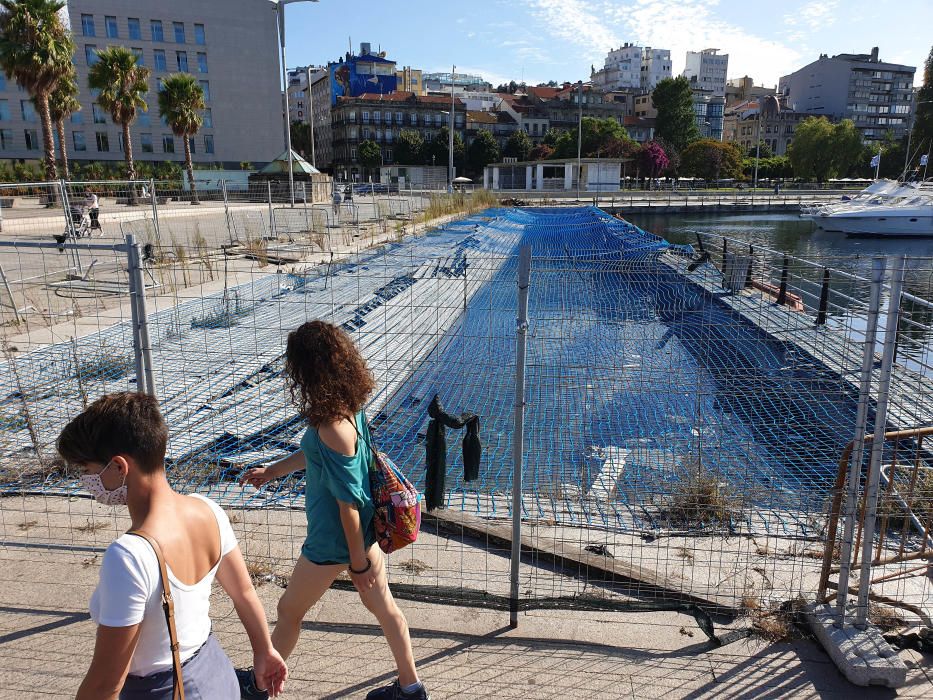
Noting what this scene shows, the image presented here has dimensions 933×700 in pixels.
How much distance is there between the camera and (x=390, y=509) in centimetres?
268

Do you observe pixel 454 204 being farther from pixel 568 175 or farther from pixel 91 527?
pixel 568 175

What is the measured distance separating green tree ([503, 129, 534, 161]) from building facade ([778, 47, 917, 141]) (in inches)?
2539

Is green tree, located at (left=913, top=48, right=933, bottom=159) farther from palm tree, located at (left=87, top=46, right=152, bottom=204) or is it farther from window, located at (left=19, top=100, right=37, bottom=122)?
window, located at (left=19, top=100, right=37, bottom=122)

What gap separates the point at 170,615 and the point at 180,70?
6644 cm

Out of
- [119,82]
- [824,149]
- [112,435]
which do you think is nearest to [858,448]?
[112,435]

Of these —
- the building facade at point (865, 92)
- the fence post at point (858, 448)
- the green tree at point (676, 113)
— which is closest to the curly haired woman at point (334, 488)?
the fence post at point (858, 448)

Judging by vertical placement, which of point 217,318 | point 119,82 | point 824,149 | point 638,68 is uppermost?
point 638,68

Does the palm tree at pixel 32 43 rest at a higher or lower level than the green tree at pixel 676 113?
lower

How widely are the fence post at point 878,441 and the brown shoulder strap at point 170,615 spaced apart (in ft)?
9.11

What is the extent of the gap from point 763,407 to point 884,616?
4937mm

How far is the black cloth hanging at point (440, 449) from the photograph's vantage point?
129 inches

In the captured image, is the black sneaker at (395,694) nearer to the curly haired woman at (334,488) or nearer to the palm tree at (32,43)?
the curly haired woman at (334,488)

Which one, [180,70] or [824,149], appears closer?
[180,70]

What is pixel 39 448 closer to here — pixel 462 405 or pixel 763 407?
pixel 462 405
